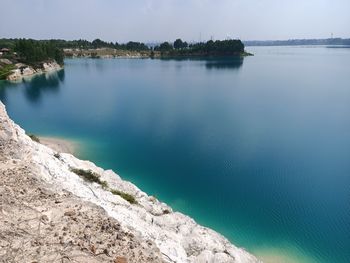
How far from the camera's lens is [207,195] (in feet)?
82.6

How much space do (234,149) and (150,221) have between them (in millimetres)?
19020

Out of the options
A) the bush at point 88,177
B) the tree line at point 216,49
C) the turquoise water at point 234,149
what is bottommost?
the turquoise water at point 234,149

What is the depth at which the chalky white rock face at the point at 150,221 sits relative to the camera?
14.1m

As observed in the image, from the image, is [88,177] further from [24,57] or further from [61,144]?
[24,57]

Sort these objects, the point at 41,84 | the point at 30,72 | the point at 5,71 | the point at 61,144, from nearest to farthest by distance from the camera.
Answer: the point at 61,144 < the point at 41,84 < the point at 5,71 < the point at 30,72

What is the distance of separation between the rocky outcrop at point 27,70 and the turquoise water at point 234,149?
14817mm

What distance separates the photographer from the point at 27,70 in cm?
9112

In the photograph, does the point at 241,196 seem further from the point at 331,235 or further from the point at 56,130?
the point at 56,130

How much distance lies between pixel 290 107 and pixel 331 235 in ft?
115

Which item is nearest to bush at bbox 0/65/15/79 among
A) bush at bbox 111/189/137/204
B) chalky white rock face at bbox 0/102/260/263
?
chalky white rock face at bbox 0/102/260/263

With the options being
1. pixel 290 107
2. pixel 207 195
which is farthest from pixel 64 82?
pixel 207 195

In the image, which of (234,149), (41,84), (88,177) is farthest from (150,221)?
(41,84)

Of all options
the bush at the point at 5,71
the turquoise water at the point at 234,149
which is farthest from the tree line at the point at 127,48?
the turquoise water at the point at 234,149

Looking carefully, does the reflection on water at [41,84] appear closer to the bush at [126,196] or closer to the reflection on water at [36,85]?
the reflection on water at [36,85]
